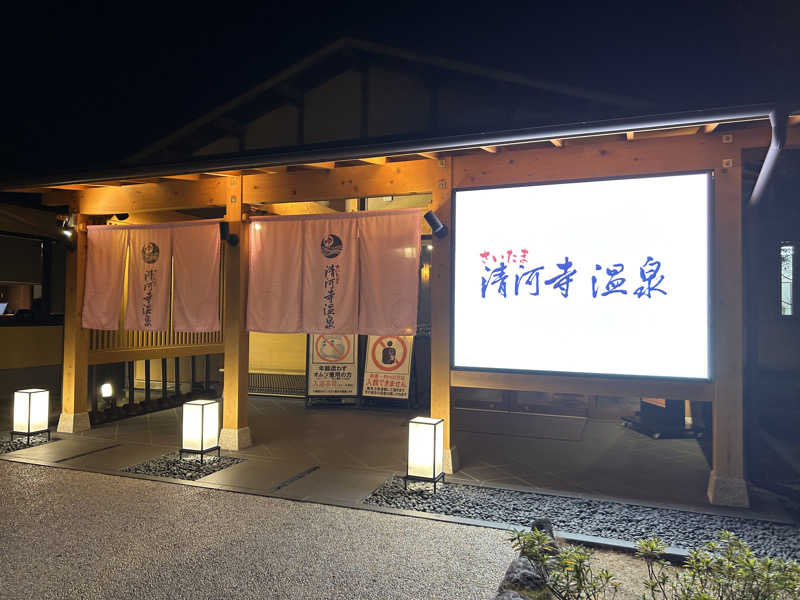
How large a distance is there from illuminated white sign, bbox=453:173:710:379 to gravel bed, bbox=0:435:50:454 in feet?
22.8

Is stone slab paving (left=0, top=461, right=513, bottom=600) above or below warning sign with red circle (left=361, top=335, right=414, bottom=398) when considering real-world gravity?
below

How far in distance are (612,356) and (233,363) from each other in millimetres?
5615

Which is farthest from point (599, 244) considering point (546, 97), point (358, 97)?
point (358, 97)

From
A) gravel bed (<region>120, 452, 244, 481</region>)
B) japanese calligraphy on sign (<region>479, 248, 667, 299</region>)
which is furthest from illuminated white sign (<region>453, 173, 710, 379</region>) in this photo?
gravel bed (<region>120, 452, 244, 481</region>)

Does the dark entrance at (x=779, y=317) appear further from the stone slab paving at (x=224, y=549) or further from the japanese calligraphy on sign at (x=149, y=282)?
the japanese calligraphy on sign at (x=149, y=282)

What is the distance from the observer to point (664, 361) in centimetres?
608

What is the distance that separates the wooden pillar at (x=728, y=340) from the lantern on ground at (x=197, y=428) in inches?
259

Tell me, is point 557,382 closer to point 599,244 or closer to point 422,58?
point 599,244

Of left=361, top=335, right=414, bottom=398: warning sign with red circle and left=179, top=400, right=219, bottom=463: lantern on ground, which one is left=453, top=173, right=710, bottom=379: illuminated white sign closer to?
left=179, top=400, right=219, bottom=463: lantern on ground

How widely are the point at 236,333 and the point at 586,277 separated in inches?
209

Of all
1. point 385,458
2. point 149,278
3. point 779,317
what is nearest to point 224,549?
point 385,458

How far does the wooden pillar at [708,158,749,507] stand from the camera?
232 inches

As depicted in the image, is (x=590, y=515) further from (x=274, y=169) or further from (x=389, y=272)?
(x=274, y=169)

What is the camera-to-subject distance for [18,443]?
27.8 ft
